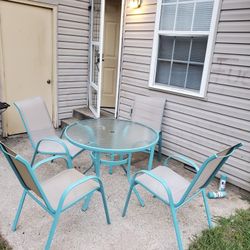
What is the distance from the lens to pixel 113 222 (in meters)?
2.21

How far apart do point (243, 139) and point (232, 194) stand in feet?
2.15

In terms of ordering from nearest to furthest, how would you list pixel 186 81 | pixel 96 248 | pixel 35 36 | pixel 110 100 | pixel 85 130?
pixel 96 248 → pixel 85 130 → pixel 186 81 → pixel 35 36 → pixel 110 100

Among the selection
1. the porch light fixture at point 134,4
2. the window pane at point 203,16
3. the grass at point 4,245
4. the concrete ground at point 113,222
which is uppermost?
the porch light fixture at point 134,4

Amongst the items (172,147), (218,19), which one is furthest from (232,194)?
(218,19)

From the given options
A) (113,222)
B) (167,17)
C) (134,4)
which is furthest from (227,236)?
(134,4)

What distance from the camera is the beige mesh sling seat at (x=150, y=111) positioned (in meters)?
3.46

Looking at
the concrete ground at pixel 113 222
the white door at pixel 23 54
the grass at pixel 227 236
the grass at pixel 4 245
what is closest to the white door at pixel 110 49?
the white door at pixel 23 54

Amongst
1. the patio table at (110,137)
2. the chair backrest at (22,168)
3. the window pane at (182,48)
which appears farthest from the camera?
the window pane at (182,48)

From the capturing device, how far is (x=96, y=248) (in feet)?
6.29

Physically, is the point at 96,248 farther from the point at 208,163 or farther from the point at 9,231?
the point at 208,163

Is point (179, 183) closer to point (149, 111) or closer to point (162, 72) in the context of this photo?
point (149, 111)

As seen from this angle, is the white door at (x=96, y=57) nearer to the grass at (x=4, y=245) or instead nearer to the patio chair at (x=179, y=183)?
the patio chair at (x=179, y=183)

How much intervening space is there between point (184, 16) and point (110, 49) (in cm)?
203

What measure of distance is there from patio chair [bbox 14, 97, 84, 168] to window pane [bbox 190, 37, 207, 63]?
189cm
